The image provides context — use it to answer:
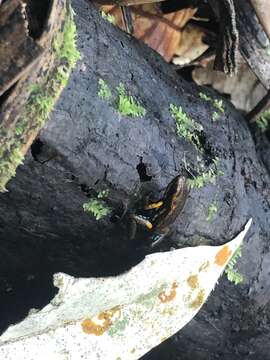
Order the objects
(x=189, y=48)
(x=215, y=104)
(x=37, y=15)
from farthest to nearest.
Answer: (x=189, y=48) < (x=215, y=104) < (x=37, y=15)

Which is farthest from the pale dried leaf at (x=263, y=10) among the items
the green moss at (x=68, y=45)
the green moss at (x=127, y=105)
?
the green moss at (x=68, y=45)

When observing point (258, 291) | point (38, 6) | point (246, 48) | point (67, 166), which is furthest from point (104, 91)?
point (258, 291)

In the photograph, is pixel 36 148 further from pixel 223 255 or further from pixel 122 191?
pixel 223 255

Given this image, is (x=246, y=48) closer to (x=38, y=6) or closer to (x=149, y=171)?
(x=149, y=171)

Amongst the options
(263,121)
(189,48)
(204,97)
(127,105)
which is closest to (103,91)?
(127,105)

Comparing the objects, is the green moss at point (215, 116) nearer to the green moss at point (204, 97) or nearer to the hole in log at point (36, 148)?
the green moss at point (204, 97)

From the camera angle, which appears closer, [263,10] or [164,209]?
[164,209]
